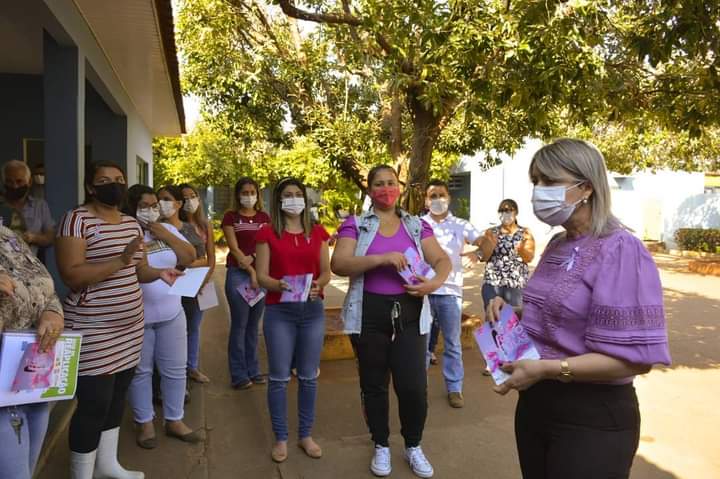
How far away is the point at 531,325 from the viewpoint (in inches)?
80.4

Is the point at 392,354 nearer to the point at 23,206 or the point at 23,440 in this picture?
the point at 23,440

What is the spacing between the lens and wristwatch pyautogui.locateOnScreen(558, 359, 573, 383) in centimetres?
180

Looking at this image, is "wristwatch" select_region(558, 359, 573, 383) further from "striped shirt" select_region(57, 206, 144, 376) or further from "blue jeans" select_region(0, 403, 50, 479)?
"striped shirt" select_region(57, 206, 144, 376)

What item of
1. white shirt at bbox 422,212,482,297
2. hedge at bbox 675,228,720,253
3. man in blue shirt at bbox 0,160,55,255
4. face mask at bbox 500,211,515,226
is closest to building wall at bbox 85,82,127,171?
man in blue shirt at bbox 0,160,55,255

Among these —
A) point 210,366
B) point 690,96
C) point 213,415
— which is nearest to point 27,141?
point 210,366

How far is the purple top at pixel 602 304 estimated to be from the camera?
1.73 meters

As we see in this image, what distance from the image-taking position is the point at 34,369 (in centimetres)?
213

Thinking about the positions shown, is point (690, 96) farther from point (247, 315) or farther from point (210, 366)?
point (210, 366)

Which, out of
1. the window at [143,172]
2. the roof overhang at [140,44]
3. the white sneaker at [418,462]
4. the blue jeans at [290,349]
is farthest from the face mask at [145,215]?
the window at [143,172]

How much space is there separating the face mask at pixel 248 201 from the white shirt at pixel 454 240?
1.68 meters

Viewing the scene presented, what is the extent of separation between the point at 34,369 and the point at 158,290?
1.65m

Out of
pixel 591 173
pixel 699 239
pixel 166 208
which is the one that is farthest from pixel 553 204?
pixel 699 239

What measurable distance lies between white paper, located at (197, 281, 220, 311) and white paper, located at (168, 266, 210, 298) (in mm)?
1135

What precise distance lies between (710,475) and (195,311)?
4.06 meters
